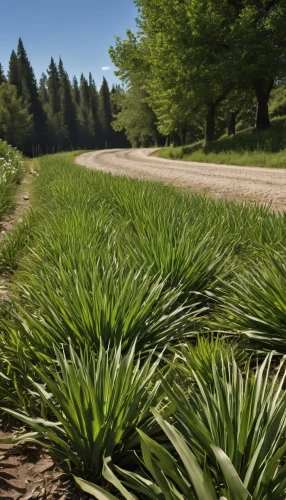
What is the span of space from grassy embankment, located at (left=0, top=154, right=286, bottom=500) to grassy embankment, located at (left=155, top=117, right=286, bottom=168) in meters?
11.8

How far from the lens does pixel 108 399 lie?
5.11 feet

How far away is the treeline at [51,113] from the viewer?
6147cm

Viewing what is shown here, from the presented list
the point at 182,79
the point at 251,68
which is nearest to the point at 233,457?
the point at 251,68

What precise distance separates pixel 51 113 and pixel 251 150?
8360cm

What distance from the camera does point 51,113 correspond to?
92125mm

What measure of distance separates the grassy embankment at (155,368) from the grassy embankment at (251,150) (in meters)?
11.8

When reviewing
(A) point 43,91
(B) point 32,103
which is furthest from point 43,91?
(B) point 32,103

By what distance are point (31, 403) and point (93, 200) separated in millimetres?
4295

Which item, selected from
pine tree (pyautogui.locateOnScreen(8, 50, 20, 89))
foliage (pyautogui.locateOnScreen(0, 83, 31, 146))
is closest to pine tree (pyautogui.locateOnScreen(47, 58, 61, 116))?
pine tree (pyautogui.locateOnScreen(8, 50, 20, 89))

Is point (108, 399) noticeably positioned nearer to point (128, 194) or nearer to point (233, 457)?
point (233, 457)

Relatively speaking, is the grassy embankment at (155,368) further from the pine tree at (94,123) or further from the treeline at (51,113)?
the pine tree at (94,123)

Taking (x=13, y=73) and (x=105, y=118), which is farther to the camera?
(x=105, y=118)

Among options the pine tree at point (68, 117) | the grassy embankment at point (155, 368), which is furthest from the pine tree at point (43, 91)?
the grassy embankment at point (155, 368)

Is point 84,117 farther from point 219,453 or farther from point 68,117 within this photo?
point 219,453
